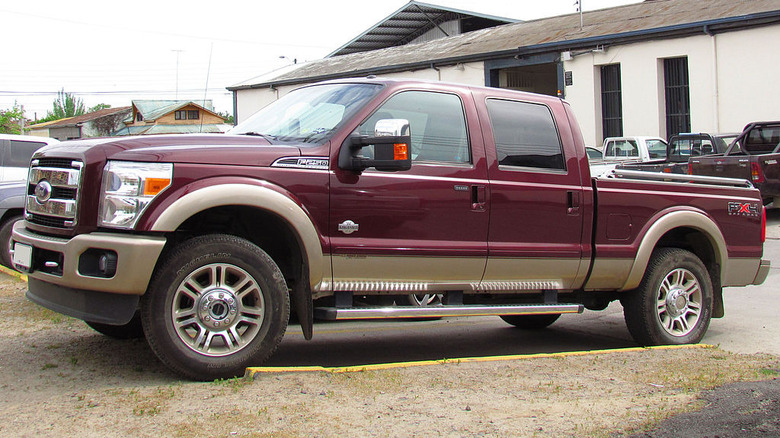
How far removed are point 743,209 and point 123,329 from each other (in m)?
5.23

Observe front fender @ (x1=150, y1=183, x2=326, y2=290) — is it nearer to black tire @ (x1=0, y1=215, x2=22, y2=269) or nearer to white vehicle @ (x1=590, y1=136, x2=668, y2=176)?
black tire @ (x1=0, y1=215, x2=22, y2=269)

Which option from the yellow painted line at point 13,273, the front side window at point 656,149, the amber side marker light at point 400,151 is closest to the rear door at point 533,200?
the amber side marker light at point 400,151

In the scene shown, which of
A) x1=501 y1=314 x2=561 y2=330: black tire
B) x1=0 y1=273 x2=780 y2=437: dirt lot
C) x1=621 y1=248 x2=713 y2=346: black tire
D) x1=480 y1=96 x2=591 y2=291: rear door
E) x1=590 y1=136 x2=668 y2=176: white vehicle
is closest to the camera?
x1=0 y1=273 x2=780 y2=437: dirt lot

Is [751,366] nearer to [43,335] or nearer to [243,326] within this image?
[243,326]

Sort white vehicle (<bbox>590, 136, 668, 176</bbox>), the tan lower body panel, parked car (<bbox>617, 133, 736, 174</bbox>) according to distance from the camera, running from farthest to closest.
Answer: white vehicle (<bbox>590, 136, 668, 176</bbox>) → parked car (<bbox>617, 133, 736, 174</bbox>) → the tan lower body panel

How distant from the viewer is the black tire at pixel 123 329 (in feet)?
20.9

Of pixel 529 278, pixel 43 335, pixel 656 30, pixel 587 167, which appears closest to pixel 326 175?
pixel 529 278

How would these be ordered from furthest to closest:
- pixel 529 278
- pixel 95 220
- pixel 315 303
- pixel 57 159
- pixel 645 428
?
pixel 529 278, pixel 315 303, pixel 57 159, pixel 95 220, pixel 645 428

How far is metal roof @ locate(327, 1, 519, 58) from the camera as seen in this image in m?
44.1

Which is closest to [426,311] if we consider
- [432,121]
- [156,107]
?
[432,121]

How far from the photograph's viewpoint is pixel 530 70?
Answer: 112 feet

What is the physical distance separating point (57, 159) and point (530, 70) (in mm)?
30235

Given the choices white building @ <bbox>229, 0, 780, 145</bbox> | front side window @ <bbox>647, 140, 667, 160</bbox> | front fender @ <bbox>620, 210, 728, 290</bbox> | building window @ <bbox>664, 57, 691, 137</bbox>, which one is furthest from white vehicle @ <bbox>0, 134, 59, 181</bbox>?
building window @ <bbox>664, 57, 691, 137</bbox>

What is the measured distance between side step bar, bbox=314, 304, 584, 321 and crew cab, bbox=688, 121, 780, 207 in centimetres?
1230
